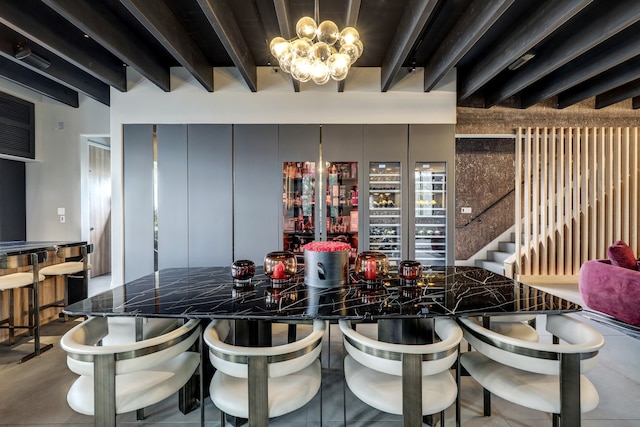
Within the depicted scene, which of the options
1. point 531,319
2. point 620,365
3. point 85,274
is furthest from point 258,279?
point 620,365

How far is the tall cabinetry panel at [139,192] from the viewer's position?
4.12 m

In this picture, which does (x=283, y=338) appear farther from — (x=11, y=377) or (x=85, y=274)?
(x=85, y=274)

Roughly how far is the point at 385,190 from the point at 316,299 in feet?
9.43

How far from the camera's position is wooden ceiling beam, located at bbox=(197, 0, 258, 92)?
2443 mm

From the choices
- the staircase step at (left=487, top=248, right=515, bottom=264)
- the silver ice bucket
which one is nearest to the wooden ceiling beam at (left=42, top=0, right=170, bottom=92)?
the silver ice bucket

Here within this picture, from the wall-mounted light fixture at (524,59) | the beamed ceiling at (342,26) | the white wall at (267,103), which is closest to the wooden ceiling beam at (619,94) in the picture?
the beamed ceiling at (342,26)

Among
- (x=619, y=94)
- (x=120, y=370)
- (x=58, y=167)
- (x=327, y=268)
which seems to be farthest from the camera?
(x=58, y=167)

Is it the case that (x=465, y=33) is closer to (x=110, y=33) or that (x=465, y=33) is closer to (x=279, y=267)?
(x=279, y=267)

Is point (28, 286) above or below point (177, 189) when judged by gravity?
below

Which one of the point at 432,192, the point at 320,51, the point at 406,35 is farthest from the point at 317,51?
the point at 432,192

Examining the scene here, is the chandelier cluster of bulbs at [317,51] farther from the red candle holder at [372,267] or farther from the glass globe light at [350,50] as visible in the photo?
the red candle holder at [372,267]

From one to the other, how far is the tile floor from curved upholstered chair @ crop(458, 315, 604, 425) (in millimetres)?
507

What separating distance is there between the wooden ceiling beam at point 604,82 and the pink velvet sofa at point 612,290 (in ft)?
7.40

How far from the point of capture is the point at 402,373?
1.29 meters
